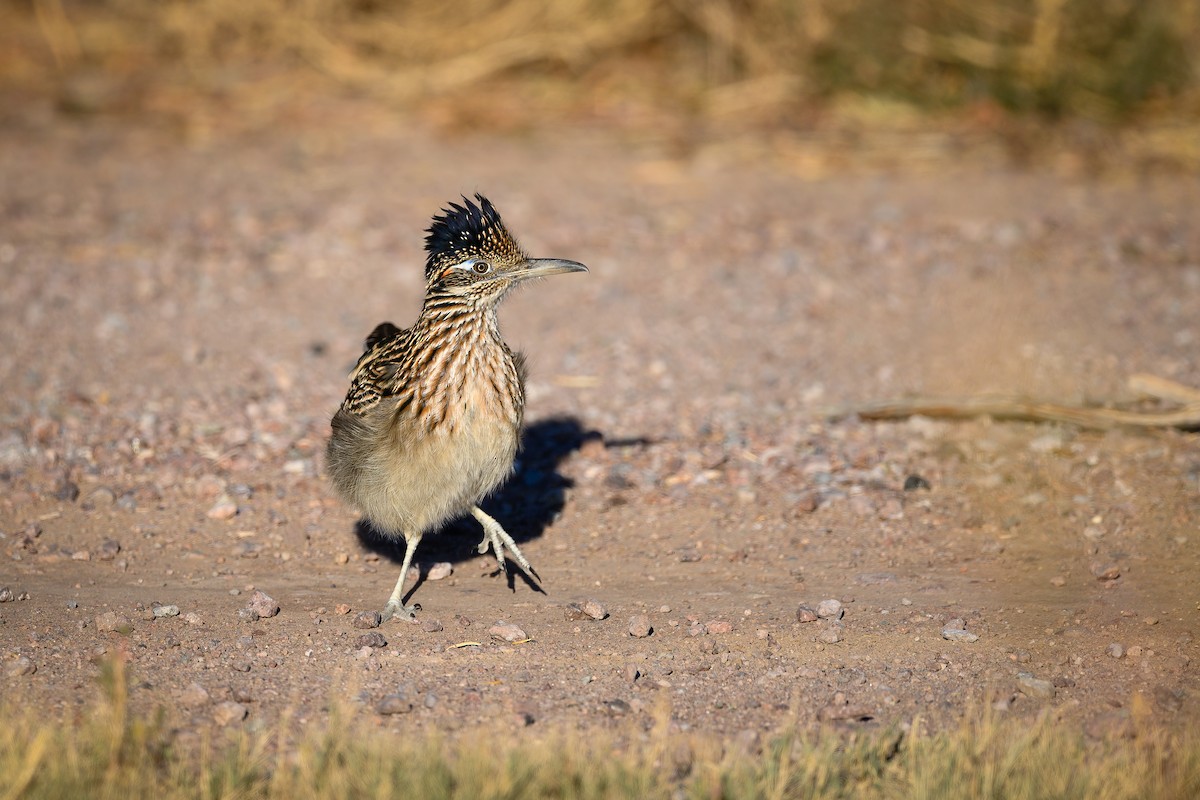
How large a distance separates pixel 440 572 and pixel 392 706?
144cm

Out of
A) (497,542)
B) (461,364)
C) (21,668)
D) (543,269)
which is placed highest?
(543,269)

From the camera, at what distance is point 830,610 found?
5559mm

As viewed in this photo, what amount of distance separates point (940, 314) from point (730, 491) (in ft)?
9.72

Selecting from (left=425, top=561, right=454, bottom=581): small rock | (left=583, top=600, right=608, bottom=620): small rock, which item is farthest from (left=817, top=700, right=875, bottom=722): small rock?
(left=425, top=561, right=454, bottom=581): small rock

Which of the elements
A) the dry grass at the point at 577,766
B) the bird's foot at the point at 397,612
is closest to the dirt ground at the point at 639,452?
the bird's foot at the point at 397,612

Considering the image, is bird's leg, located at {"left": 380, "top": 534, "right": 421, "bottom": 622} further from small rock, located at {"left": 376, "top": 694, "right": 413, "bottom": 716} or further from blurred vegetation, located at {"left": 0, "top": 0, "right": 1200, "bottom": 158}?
blurred vegetation, located at {"left": 0, "top": 0, "right": 1200, "bottom": 158}

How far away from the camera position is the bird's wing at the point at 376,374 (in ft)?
19.0

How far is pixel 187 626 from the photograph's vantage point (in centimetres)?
545

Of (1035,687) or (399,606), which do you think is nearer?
(1035,687)

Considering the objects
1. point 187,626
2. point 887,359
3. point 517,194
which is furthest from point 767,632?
point 517,194

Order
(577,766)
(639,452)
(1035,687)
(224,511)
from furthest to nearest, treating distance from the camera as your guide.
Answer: (639,452)
(224,511)
(1035,687)
(577,766)

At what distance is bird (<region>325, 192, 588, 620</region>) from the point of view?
555cm

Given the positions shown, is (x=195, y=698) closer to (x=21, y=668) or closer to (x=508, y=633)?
(x=21, y=668)

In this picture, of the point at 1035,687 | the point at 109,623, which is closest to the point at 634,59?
the point at 109,623
